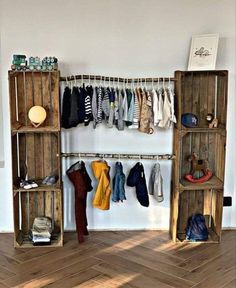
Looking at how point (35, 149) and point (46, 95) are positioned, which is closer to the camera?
point (46, 95)

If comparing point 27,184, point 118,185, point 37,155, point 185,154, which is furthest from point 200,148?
point 27,184

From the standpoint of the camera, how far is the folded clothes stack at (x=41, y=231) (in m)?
4.03

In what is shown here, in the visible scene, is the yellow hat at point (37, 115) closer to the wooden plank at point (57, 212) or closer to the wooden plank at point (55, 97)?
the wooden plank at point (55, 97)

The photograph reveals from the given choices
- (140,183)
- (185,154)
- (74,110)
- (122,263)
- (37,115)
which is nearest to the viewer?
(122,263)

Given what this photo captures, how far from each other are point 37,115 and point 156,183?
1.31 meters

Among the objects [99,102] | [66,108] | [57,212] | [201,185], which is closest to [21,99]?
[66,108]

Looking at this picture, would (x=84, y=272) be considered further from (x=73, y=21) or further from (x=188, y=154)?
(x=73, y=21)

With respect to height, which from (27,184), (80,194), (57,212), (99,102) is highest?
(99,102)

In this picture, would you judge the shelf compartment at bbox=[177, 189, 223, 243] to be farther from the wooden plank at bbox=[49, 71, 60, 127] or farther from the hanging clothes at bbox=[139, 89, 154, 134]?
the wooden plank at bbox=[49, 71, 60, 127]

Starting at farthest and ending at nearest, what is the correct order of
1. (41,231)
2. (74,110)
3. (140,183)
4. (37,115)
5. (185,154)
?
(185,154)
(140,183)
(41,231)
(74,110)
(37,115)

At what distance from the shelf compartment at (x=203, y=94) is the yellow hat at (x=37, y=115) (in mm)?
1295

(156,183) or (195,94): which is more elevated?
(195,94)

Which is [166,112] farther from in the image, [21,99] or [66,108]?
[21,99]

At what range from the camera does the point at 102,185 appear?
4.16m
